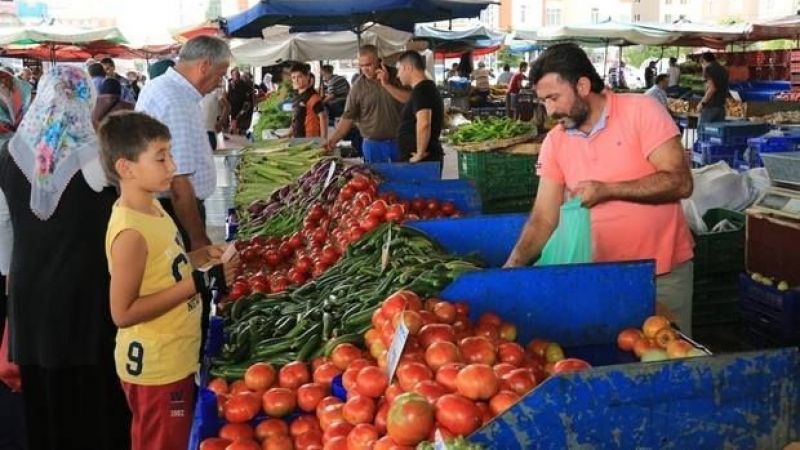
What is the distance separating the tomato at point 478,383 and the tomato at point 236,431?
666 millimetres

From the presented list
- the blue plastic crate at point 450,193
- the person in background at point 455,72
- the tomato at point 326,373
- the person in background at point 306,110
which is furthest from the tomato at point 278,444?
the person in background at point 455,72

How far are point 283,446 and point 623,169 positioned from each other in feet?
5.80

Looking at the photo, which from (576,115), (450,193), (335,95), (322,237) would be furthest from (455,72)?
(576,115)

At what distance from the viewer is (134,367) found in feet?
9.47

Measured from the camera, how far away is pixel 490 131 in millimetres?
8164

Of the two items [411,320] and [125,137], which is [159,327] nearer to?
[125,137]

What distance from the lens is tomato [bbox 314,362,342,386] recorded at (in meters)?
2.42

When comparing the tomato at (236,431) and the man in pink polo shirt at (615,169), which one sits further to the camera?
the man in pink polo shirt at (615,169)

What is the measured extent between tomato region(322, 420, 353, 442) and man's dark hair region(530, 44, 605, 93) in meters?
1.71

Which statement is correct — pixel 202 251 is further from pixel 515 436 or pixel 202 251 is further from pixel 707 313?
pixel 707 313

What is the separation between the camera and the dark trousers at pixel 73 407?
11.0ft

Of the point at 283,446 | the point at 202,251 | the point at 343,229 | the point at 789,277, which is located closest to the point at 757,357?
the point at 283,446

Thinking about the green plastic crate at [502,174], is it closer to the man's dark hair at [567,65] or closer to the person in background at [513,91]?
the man's dark hair at [567,65]

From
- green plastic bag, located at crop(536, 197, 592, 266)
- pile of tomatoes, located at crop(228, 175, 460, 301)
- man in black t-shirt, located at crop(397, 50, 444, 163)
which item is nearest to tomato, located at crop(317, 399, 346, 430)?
green plastic bag, located at crop(536, 197, 592, 266)
